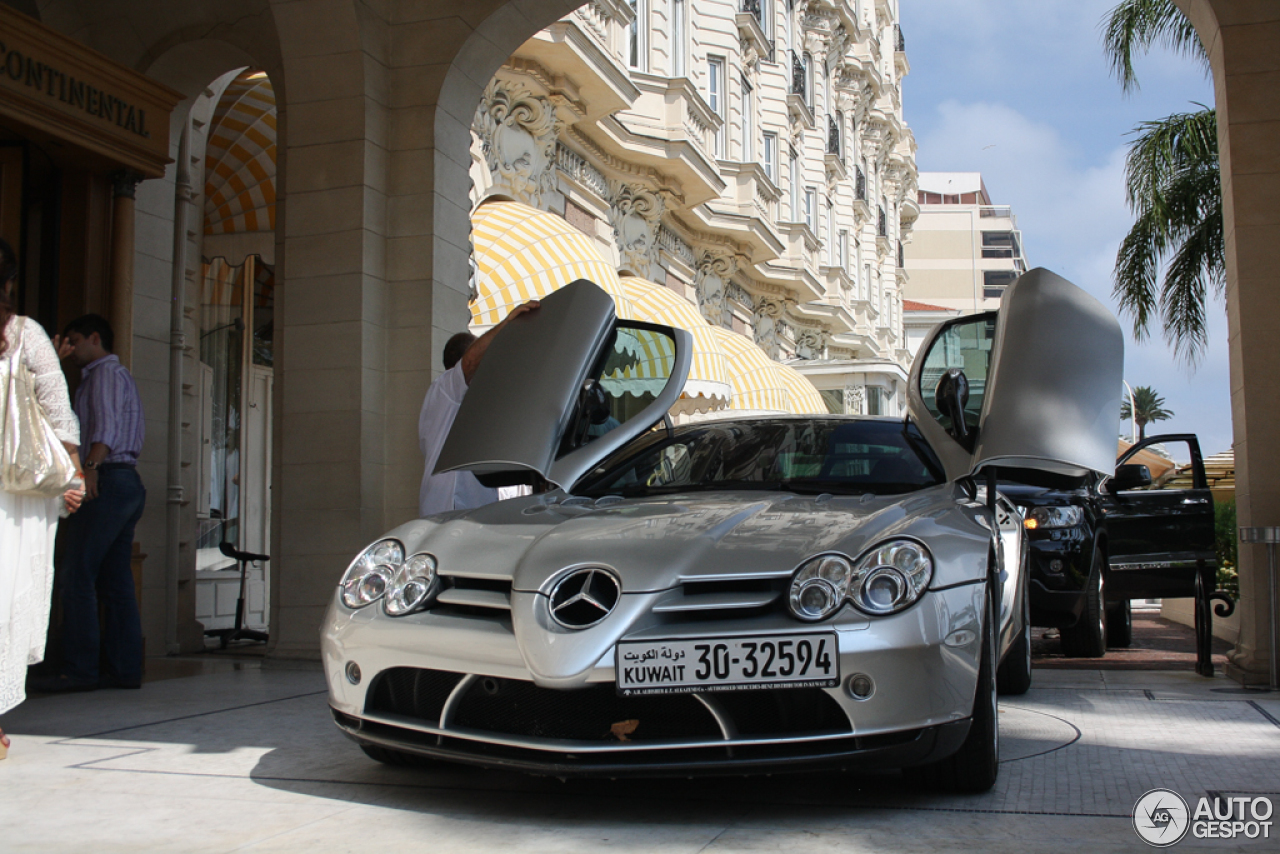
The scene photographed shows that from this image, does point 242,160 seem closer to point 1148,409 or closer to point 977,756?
point 977,756

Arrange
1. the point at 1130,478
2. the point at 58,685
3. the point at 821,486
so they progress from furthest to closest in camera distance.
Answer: the point at 1130,478 < the point at 58,685 < the point at 821,486

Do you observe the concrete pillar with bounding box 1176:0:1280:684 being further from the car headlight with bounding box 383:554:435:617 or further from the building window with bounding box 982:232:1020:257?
the building window with bounding box 982:232:1020:257

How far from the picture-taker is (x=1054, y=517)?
25.3 feet

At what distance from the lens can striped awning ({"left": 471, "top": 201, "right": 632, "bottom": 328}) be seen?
525 inches

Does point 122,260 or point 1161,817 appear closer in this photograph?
point 1161,817

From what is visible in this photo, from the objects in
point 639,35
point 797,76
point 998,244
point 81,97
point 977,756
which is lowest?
point 977,756

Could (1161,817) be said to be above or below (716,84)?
below

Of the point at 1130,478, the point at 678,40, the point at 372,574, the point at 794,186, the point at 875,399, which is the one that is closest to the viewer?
the point at 372,574

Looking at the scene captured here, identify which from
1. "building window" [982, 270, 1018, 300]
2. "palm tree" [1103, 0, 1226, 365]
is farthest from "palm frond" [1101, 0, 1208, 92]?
"building window" [982, 270, 1018, 300]

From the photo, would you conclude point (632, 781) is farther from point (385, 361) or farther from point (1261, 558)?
point (385, 361)

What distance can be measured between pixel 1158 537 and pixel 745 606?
7281 mm

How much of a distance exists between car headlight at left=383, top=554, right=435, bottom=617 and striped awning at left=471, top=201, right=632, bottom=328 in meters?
8.93

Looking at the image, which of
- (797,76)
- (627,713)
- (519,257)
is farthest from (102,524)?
(797,76)

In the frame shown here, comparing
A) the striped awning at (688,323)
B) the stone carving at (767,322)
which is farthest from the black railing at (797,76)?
the striped awning at (688,323)
